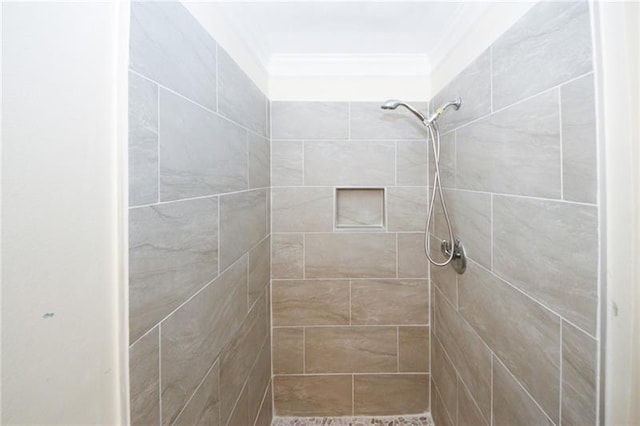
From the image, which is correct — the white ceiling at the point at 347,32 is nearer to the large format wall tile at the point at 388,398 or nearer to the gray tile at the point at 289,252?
the gray tile at the point at 289,252

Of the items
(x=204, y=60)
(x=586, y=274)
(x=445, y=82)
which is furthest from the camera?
(x=445, y=82)

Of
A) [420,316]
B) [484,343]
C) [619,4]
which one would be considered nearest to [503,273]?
[484,343]

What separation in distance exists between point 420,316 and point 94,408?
1.58 m

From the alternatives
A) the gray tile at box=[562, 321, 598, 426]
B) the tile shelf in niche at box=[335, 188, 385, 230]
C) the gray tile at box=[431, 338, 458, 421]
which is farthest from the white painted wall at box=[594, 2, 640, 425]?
the tile shelf in niche at box=[335, 188, 385, 230]

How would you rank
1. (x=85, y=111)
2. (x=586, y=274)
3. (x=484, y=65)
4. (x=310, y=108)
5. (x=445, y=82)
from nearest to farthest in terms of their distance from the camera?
(x=85, y=111) < (x=586, y=274) < (x=484, y=65) < (x=445, y=82) < (x=310, y=108)

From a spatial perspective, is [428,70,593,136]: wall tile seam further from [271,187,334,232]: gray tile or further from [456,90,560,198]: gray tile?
[271,187,334,232]: gray tile

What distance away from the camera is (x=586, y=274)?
653mm

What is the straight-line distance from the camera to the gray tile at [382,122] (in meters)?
1.67

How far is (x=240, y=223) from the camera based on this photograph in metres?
1.20

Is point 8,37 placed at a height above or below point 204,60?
below

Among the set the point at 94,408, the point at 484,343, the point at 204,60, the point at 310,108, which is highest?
the point at 310,108

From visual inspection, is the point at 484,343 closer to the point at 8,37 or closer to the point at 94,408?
the point at 94,408

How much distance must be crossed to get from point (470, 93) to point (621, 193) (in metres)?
0.77

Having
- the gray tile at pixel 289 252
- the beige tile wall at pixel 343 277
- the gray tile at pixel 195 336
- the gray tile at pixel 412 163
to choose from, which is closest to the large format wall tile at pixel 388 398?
the beige tile wall at pixel 343 277
